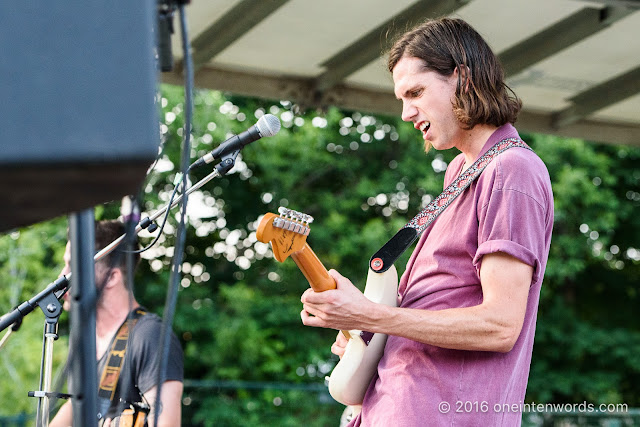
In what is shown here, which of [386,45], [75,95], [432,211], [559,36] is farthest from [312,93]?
[75,95]

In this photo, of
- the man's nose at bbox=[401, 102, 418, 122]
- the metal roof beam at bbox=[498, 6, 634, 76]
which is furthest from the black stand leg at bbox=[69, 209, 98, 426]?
the metal roof beam at bbox=[498, 6, 634, 76]

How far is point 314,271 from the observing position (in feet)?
6.09

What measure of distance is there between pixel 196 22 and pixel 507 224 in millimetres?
2310

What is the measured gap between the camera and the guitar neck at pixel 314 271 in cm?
183

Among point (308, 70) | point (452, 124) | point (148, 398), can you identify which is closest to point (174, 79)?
point (308, 70)

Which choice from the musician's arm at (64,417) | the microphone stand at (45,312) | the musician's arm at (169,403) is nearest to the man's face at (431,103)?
the microphone stand at (45,312)

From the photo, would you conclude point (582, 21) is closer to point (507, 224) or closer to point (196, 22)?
point (196, 22)

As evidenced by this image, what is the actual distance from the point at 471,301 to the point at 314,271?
0.37 metres

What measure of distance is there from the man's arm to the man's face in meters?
Result: 0.39

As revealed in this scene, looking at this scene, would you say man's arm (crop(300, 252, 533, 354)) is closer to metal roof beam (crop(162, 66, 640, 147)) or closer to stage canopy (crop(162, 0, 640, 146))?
stage canopy (crop(162, 0, 640, 146))

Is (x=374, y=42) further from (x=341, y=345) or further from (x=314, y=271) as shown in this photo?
(x=314, y=271)

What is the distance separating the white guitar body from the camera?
6.31ft

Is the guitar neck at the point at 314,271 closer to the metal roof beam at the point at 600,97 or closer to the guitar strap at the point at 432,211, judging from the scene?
the guitar strap at the point at 432,211

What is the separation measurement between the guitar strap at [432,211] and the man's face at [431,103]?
10cm
